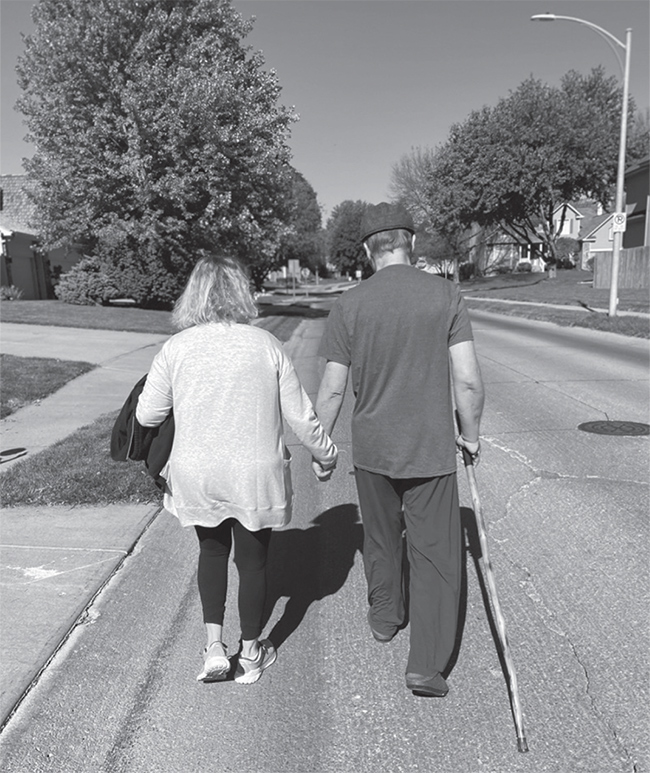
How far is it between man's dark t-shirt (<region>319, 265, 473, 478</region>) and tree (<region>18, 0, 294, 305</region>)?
64.5 feet

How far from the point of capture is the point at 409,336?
2.84 metres

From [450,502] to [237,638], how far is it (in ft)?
4.25

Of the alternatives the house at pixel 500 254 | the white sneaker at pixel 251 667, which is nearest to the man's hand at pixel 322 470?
the white sneaker at pixel 251 667

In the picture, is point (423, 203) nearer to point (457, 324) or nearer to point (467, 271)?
point (467, 271)

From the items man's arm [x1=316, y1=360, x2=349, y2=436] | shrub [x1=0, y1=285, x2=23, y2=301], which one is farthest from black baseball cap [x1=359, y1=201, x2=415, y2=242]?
shrub [x1=0, y1=285, x2=23, y2=301]

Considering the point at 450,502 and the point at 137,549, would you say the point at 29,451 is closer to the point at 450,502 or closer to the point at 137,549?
the point at 137,549

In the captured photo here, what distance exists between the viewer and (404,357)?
112 inches

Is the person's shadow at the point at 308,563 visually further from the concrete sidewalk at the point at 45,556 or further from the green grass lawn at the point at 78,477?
the green grass lawn at the point at 78,477

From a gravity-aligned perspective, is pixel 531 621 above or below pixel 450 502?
below

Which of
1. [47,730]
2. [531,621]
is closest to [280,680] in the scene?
[47,730]

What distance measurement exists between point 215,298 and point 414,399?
3.02ft

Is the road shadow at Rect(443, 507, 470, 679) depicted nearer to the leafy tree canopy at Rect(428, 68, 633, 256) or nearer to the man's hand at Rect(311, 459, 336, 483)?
the man's hand at Rect(311, 459, 336, 483)

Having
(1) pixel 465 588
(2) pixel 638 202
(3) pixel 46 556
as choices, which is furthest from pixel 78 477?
(2) pixel 638 202

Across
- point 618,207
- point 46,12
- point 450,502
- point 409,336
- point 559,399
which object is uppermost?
point 46,12
